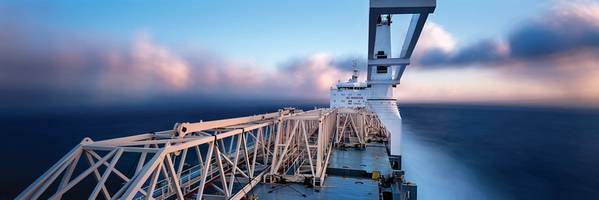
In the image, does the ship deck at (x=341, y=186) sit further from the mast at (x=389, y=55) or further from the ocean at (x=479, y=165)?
the ocean at (x=479, y=165)

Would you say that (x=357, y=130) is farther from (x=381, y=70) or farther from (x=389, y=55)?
(x=389, y=55)

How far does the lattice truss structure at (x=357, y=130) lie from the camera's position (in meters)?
25.9

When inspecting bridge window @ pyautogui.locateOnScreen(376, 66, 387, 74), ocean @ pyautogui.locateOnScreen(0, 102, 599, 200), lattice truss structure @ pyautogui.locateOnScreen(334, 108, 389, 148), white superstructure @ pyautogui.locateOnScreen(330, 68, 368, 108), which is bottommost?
ocean @ pyautogui.locateOnScreen(0, 102, 599, 200)

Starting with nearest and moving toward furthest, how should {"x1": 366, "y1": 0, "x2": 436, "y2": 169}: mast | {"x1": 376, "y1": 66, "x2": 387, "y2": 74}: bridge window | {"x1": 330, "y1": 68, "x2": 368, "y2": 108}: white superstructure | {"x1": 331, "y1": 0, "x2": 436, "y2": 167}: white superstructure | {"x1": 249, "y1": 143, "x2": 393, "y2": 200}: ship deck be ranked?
{"x1": 366, "y1": 0, "x2": 436, "y2": 169}: mast, {"x1": 249, "y1": 143, "x2": 393, "y2": 200}: ship deck, {"x1": 331, "y1": 0, "x2": 436, "y2": 167}: white superstructure, {"x1": 376, "y1": 66, "x2": 387, "y2": 74}: bridge window, {"x1": 330, "y1": 68, "x2": 368, "y2": 108}: white superstructure

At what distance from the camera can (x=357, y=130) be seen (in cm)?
2802

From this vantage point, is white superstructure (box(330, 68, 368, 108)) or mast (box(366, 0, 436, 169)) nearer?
mast (box(366, 0, 436, 169))

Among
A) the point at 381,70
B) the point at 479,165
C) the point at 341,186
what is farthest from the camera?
the point at 479,165

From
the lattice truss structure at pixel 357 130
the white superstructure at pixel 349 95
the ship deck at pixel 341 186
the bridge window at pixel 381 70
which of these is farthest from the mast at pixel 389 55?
the white superstructure at pixel 349 95

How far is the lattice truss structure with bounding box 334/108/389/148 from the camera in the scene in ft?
84.9

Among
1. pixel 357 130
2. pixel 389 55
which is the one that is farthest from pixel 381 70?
pixel 357 130

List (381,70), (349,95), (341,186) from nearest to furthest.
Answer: (341,186), (381,70), (349,95)

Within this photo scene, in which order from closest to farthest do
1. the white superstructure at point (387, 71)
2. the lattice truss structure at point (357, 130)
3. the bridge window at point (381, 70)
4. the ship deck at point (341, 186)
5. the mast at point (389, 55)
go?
1. the mast at point (389, 55)
2. the ship deck at point (341, 186)
3. the white superstructure at point (387, 71)
4. the lattice truss structure at point (357, 130)
5. the bridge window at point (381, 70)

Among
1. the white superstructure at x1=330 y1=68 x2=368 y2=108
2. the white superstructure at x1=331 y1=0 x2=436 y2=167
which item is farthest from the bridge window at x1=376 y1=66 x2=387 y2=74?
the white superstructure at x1=330 y1=68 x2=368 y2=108

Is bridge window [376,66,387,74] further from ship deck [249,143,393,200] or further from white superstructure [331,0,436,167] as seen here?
ship deck [249,143,393,200]
